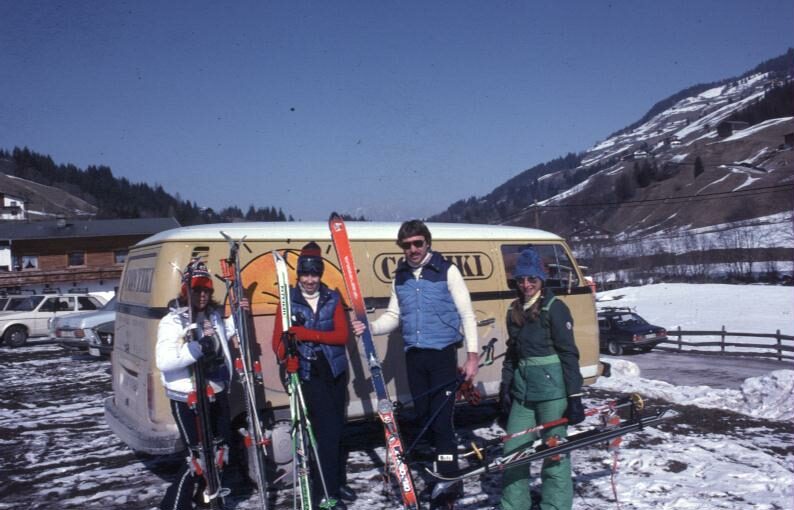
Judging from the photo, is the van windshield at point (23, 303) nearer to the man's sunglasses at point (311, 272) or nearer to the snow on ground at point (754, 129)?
the man's sunglasses at point (311, 272)

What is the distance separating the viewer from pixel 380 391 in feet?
Result: 15.9

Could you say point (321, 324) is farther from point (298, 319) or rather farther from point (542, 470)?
point (542, 470)

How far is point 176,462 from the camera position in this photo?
6.57m

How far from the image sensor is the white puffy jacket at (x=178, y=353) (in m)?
4.24

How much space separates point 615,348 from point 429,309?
21818 millimetres

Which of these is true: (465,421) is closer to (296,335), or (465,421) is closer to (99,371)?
(296,335)

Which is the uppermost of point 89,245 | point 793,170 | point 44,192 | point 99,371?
point 44,192

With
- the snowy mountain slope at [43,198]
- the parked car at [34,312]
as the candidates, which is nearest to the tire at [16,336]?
the parked car at [34,312]

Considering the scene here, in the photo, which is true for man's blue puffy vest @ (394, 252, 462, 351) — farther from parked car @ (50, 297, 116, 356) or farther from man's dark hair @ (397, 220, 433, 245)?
parked car @ (50, 297, 116, 356)

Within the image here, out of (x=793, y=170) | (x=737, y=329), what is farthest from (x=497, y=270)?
(x=793, y=170)

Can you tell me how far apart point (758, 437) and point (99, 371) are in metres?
12.8

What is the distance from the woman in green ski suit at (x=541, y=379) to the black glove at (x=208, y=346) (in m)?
2.18

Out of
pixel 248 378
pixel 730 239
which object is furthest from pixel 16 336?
pixel 730 239

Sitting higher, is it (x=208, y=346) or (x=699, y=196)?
(x=699, y=196)
